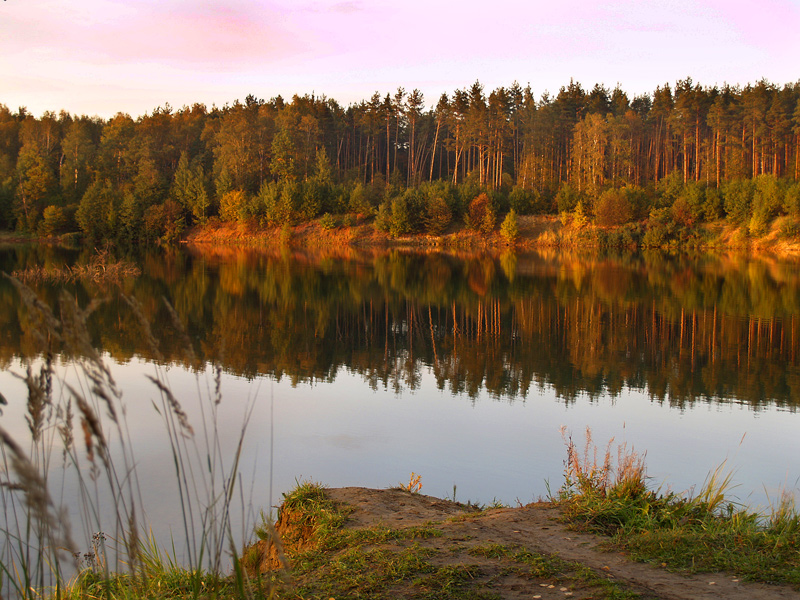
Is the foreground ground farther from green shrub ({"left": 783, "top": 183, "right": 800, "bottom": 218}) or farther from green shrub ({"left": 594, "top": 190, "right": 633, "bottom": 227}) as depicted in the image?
green shrub ({"left": 594, "top": 190, "right": 633, "bottom": 227})

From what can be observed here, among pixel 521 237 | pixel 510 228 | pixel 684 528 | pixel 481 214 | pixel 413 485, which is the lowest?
pixel 413 485

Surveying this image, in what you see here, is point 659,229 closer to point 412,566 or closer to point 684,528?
point 684,528

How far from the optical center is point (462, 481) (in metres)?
7.46

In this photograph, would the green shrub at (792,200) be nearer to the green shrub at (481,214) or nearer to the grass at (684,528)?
the green shrub at (481,214)

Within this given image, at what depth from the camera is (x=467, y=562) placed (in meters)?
4.25

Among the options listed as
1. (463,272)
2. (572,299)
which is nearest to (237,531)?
(572,299)

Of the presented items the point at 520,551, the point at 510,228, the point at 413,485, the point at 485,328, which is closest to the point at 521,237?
the point at 510,228

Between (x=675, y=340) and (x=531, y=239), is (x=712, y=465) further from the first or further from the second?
(x=531, y=239)

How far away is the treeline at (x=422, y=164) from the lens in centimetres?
5953

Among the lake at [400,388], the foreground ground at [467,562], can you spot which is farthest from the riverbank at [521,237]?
the foreground ground at [467,562]

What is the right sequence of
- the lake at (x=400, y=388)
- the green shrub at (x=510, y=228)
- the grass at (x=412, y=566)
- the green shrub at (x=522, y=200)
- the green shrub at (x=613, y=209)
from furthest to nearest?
the green shrub at (x=522, y=200) < the green shrub at (x=510, y=228) < the green shrub at (x=613, y=209) < the lake at (x=400, y=388) < the grass at (x=412, y=566)

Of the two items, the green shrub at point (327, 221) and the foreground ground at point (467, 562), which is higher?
the green shrub at point (327, 221)

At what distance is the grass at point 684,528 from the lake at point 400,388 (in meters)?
1.54

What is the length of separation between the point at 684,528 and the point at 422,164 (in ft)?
233
